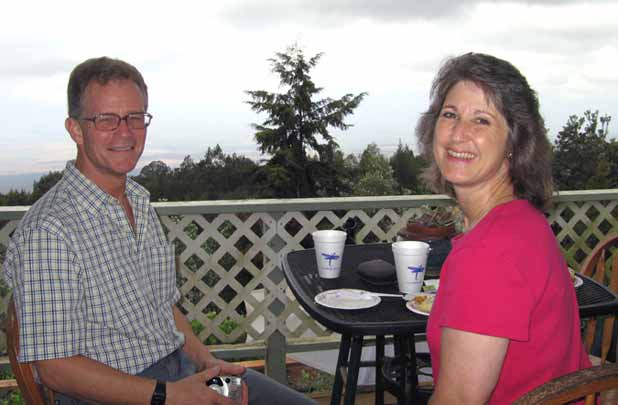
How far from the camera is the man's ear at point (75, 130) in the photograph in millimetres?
1455

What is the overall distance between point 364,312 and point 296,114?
1863 centimetres

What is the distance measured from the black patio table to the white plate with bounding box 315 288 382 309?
0.6 inches

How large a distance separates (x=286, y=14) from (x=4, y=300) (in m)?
12.7

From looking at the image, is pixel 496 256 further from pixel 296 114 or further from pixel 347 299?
pixel 296 114

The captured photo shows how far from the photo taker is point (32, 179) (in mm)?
3545

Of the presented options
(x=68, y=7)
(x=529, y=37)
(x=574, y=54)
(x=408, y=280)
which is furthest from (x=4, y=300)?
(x=574, y=54)

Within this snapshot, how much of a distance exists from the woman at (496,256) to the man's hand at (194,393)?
22.4 inches

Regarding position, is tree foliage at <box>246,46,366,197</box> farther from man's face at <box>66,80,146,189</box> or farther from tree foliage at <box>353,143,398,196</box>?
man's face at <box>66,80,146,189</box>

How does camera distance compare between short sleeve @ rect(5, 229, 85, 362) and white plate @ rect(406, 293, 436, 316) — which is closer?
short sleeve @ rect(5, 229, 85, 362)

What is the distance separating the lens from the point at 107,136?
144 centimetres

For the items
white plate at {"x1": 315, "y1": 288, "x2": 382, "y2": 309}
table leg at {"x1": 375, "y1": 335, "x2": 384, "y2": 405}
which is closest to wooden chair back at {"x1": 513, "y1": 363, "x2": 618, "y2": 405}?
white plate at {"x1": 315, "y1": 288, "x2": 382, "y2": 309}

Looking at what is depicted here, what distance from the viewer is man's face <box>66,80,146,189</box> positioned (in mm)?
1434

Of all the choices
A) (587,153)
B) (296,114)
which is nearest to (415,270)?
(587,153)

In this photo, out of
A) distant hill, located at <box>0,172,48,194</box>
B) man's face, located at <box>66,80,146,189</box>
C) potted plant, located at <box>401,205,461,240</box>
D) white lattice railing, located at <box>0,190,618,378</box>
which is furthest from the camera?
distant hill, located at <box>0,172,48,194</box>
